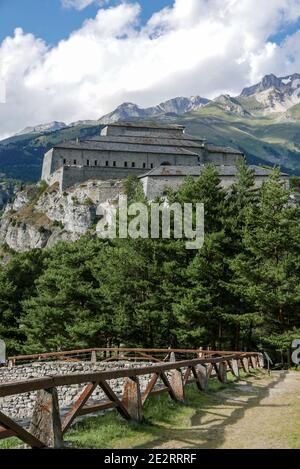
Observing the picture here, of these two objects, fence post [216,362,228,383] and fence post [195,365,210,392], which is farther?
fence post [216,362,228,383]

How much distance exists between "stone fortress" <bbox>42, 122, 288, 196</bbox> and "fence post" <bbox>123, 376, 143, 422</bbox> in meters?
74.0

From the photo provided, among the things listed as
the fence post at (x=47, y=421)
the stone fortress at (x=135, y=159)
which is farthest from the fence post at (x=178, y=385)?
the stone fortress at (x=135, y=159)

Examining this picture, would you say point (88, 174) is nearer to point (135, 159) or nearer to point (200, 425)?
point (135, 159)

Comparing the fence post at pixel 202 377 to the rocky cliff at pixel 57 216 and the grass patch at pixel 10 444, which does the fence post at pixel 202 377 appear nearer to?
the grass patch at pixel 10 444

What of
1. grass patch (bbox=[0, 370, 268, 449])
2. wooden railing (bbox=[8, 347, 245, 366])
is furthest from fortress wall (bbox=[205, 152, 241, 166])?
grass patch (bbox=[0, 370, 268, 449])

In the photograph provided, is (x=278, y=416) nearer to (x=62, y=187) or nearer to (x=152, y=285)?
(x=152, y=285)

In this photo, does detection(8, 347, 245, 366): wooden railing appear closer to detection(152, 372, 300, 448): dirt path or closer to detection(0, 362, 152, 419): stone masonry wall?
detection(0, 362, 152, 419): stone masonry wall

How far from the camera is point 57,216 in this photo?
306 feet

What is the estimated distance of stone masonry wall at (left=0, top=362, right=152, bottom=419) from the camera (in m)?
20.2

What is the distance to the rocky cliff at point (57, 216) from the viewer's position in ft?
286

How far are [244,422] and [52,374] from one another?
35.8ft

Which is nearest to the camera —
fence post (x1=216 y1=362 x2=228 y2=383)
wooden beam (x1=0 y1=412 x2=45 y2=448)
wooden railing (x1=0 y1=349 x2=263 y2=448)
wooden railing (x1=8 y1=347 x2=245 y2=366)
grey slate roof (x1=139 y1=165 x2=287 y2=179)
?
wooden beam (x1=0 y1=412 x2=45 y2=448)

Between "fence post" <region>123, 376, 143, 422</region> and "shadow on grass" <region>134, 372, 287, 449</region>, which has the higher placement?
"fence post" <region>123, 376, 143, 422</region>
